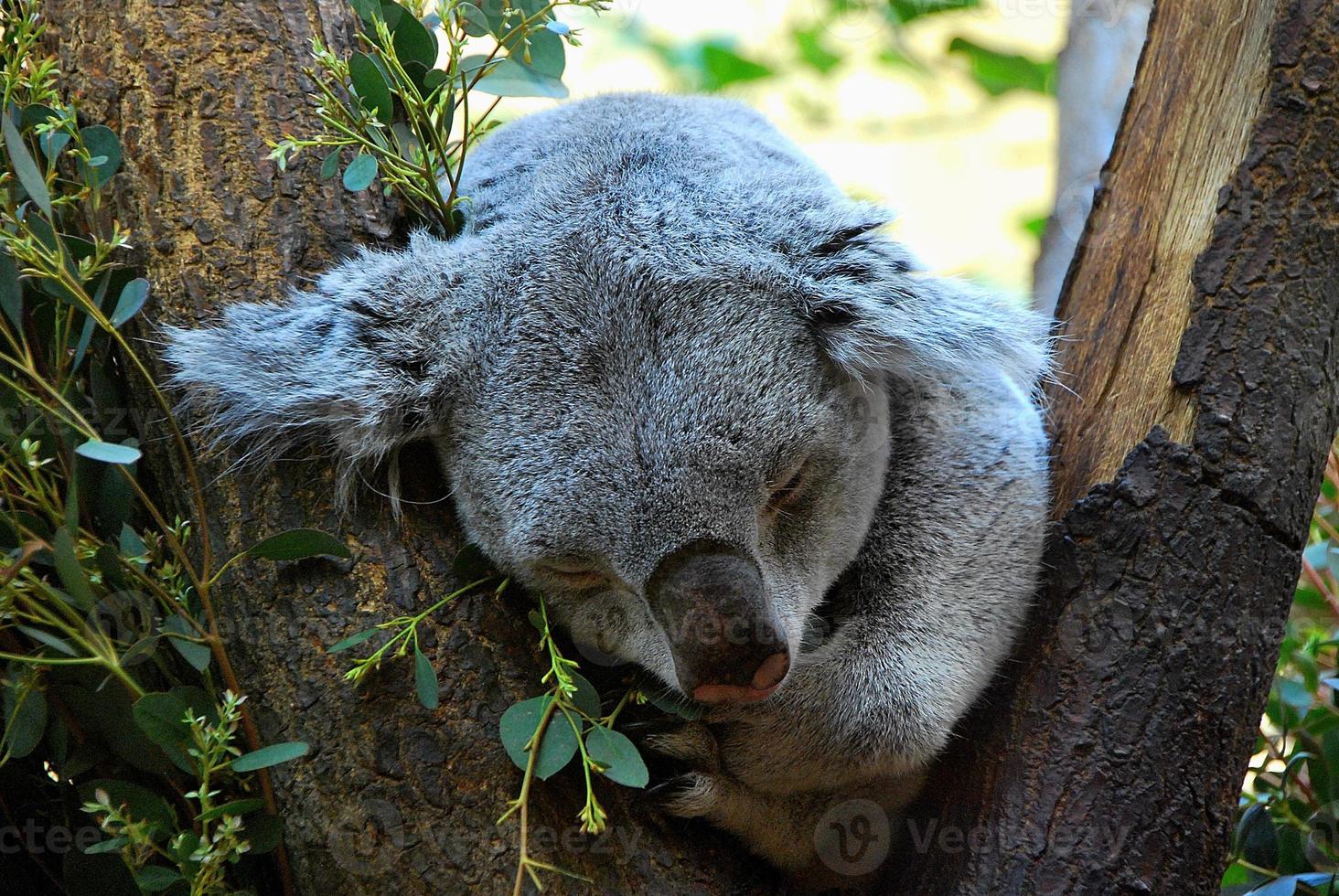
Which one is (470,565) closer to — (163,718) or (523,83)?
(163,718)

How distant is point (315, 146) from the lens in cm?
246

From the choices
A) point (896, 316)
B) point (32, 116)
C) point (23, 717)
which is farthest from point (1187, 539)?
point (32, 116)

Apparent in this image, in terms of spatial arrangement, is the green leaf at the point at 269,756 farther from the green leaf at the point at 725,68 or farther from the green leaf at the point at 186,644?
the green leaf at the point at 725,68

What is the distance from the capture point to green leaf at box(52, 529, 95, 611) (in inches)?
77.1

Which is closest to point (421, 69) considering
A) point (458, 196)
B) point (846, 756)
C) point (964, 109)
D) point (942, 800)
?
point (458, 196)

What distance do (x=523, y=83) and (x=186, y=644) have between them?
1.62 meters

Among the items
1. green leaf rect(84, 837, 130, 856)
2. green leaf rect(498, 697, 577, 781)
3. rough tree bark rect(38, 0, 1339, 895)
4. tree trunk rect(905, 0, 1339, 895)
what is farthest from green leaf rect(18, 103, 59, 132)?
tree trunk rect(905, 0, 1339, 895)

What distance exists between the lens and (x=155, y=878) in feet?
6.88

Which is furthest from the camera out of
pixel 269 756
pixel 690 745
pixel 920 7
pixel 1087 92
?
pixel 920 7

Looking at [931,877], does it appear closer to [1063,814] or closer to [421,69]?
[1063,814]

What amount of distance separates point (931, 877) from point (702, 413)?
1.15 m

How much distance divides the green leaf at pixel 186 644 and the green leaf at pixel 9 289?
659mm

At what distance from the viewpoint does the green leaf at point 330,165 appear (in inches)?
91.7

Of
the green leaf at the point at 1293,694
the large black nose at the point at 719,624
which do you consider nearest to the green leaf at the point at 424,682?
the large black nose at the point at 719,624
